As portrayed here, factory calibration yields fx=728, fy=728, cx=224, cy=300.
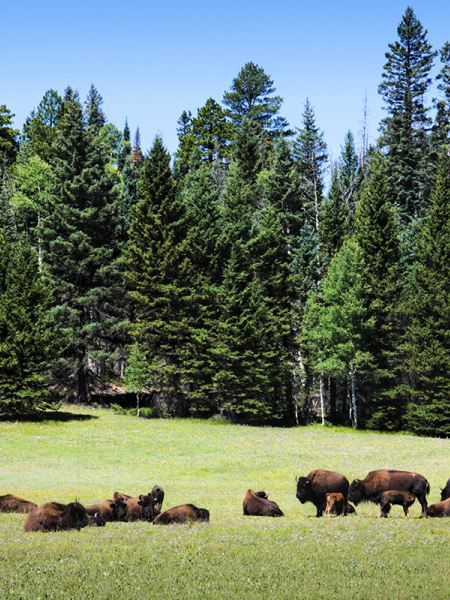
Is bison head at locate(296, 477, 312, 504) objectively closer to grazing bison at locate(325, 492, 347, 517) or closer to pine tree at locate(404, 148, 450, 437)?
grazing bison at locate(325, 492, 347, 517)

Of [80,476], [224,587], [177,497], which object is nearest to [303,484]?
[177,497]

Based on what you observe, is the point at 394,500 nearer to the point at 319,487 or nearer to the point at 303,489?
the point at 319,487

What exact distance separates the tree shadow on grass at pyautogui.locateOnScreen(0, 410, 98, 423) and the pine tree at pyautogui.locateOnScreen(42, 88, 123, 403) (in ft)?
25.2

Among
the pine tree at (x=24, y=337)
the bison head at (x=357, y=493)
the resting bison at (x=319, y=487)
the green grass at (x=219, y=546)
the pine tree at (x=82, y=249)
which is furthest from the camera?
the pine tree at (x=82, y=249)

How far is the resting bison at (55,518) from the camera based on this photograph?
59.0ft

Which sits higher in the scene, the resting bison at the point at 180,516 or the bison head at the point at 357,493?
the bison head at the point at 357,493

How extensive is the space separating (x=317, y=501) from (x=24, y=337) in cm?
3470

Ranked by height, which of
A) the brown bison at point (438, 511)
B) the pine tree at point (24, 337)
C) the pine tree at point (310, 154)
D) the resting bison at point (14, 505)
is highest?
the pine tree at point (310, 154)

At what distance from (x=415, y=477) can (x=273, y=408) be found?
4255cm

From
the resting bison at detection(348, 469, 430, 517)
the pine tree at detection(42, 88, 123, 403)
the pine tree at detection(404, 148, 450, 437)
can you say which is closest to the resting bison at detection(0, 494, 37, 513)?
the resting bison at detection(348, 469, 430, 517)

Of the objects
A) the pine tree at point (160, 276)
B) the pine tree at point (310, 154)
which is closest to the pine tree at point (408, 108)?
the pine tree at point (310, 154)

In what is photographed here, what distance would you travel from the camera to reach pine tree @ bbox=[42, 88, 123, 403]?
6438 centimetres

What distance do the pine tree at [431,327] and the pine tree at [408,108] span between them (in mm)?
27083

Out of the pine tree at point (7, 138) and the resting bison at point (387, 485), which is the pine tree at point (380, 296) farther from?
the pine tree at point (7, 138)
